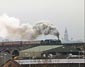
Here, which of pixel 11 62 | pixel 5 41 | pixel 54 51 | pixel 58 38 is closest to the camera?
pixel 11 62

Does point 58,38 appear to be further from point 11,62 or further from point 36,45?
point 11,62

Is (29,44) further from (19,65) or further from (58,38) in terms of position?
(19,65)

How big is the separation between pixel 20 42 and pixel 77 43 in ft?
9.65

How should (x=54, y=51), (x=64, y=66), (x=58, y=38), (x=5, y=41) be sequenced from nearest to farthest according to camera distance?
(x=64, y=66) → (x=54, y=51) → (x=5, y=41) → (x=58, y=38)

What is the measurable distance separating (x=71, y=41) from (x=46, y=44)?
1398 mm

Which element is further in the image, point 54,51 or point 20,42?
point 20,42

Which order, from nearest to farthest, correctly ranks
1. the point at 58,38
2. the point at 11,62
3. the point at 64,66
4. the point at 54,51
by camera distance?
the point at 64,66 → the point at 11,62 → the point at 54,51 → the point at 58,38

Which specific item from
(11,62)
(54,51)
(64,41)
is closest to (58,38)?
(64,41)

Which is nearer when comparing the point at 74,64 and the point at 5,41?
the point at 74,64

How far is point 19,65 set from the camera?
6.11m

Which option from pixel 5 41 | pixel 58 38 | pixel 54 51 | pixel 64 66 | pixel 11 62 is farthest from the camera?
pixel 58 38

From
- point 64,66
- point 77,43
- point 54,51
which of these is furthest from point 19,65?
point 77,43

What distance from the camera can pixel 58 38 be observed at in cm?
1217

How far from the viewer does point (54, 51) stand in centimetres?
957
